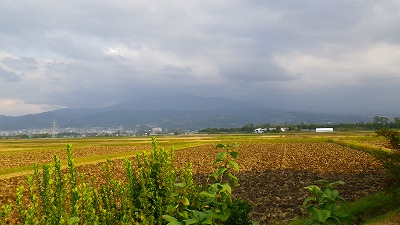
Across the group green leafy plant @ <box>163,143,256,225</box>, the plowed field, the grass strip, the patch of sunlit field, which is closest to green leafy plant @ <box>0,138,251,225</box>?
green leafy plant @ <box>163,143,256,225</box>

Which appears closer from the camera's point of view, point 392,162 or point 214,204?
point 214,204

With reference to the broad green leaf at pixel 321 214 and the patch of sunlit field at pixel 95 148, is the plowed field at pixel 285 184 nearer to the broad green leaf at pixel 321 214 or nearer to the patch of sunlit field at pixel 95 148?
the patch of sunlit field at pixel 95 148

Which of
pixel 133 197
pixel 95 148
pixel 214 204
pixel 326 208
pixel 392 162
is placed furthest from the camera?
pixel 95 148

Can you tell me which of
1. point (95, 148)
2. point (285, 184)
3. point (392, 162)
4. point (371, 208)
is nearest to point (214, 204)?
point (392, 162)

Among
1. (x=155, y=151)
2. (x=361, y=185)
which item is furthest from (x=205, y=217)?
(x=361, y=185)

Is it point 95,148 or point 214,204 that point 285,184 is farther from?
point 95,148

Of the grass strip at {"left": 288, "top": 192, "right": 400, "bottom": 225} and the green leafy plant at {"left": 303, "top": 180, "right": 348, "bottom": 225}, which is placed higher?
the green leafy plant at {"left": 303, "top": 180, "right": 348, "bottom": 225}

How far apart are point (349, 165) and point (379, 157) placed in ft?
63.8

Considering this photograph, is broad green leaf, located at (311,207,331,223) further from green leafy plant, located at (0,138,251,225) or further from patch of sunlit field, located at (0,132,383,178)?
patch of sunlit field, located at (0,132,383,178)

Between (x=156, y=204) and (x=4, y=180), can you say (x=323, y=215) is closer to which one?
(x=156, y=204)

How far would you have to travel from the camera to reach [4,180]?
1077 inches

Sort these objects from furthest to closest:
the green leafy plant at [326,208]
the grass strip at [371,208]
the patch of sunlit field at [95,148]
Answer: the patch of sunlit field at [95,148]
the grass strip at [371,208]
the green leafy plant at [326,208]

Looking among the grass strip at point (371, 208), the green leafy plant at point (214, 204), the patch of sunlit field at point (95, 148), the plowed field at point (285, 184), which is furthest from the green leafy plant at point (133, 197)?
the patch of sunlit field at point (95, 148)

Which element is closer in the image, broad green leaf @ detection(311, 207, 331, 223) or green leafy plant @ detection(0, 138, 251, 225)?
broad green leaf @ detection(311, 207, 331, 223)
